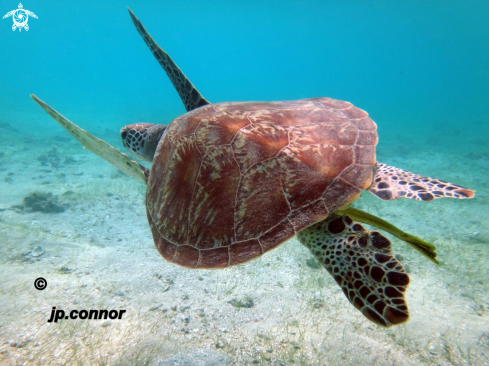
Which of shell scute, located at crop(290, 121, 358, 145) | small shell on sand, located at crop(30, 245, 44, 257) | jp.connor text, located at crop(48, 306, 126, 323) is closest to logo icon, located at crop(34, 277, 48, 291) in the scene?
jp.connor text, located at crop(48, 306, 126, 323)

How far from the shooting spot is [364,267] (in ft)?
5.44

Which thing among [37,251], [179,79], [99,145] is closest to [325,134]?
[99,145]

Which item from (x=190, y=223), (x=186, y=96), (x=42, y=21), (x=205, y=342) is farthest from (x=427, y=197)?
(x=42, y=21)

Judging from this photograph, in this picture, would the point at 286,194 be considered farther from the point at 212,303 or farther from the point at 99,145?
the point at 99,145

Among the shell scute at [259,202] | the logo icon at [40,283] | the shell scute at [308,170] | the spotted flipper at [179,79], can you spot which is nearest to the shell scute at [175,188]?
the shell scute at [259,202]

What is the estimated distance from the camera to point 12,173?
8727 millimetres

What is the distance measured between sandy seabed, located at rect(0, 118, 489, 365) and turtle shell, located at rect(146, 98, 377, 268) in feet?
3.48

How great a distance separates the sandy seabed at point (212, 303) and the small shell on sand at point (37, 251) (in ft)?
0.26

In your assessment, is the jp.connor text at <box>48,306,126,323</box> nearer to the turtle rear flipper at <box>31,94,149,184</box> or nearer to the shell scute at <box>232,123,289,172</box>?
the turtle rear flipper at <box>31,94,149,184</box>

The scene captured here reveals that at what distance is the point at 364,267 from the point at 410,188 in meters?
0.93

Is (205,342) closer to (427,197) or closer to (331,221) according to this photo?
(331,221)

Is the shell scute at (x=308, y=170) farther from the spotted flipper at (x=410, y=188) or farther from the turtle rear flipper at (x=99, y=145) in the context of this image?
the turtle rear flipper at (x=99, y=145)

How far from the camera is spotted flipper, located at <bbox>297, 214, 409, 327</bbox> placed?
1.52 m

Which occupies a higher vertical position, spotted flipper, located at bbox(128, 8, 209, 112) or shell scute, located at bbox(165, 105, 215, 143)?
spotted flipper, located at bbox(128, 8, 209, 112)
